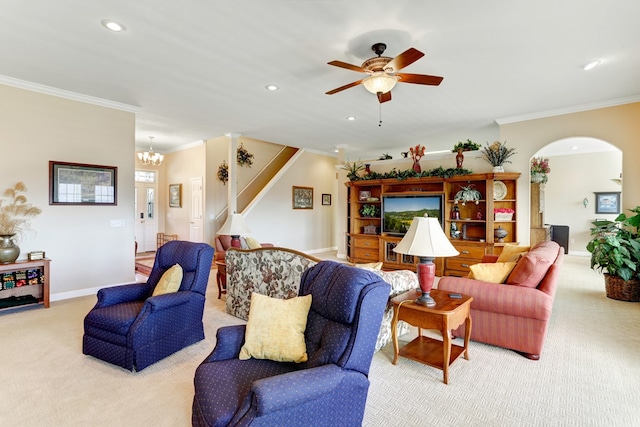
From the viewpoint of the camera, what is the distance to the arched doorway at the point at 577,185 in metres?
8.20

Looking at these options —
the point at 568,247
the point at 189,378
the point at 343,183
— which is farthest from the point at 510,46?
the point at 568,247

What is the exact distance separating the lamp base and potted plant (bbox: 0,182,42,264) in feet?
15.4

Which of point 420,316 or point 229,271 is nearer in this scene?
point 420,316

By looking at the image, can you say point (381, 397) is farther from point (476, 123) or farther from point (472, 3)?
point (476, 123)

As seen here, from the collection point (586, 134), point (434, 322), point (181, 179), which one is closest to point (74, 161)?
point (181, 179)

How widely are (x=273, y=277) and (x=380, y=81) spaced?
2.30 m

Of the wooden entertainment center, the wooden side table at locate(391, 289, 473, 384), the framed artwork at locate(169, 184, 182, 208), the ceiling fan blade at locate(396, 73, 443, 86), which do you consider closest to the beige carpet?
the wooden side table at locate(391, 289, 473, 384)

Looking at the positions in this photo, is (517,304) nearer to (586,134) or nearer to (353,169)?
(586,134)

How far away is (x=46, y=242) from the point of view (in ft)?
14.6

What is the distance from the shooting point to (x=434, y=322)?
2.44 metres

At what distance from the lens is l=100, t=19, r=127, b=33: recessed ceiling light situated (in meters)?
2.84

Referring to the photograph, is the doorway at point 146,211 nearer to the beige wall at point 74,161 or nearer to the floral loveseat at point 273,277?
the beige wall at point 74,161

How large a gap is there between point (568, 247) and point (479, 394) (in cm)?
848

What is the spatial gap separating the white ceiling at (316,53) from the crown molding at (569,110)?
32mm
